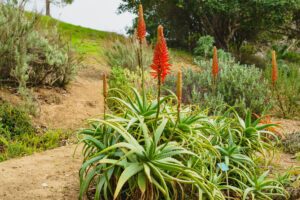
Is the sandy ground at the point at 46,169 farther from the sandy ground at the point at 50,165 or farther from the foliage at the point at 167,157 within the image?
the foliage at the point at 167,157

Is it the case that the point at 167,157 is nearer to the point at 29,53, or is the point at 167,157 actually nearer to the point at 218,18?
the point at 29,53

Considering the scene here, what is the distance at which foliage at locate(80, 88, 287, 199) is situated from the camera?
130 inches

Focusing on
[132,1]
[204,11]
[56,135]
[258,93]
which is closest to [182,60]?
[204,11]

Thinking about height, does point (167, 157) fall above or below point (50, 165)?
above

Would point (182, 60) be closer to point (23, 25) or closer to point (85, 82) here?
point (85, 82)

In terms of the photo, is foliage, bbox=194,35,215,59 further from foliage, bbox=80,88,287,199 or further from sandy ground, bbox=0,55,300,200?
foliage, bbox=80,88,287,199

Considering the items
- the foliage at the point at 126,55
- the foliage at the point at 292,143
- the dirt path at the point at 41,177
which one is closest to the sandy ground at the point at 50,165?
the dirt path at the point at 41,177

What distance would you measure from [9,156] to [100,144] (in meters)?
2.86

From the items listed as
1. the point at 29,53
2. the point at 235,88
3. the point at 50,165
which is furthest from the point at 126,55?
the point at 50,165

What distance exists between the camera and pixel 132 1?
17.0m

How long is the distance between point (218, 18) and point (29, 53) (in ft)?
32.4

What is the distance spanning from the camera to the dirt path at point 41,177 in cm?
373

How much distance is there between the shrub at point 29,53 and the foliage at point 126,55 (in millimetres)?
1663

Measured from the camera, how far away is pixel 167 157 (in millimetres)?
3422
